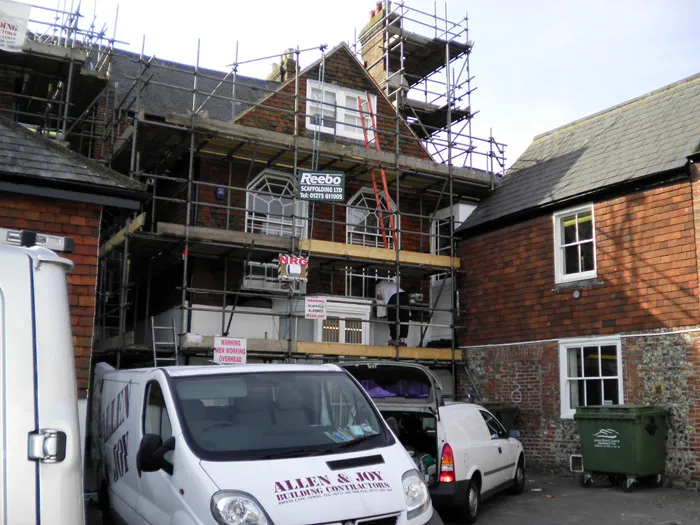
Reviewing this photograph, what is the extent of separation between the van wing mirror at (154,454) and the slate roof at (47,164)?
4984 millimetres

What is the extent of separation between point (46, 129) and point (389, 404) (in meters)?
11.3

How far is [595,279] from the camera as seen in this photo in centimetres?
1469

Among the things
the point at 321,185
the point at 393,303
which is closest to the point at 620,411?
the point at 393,303

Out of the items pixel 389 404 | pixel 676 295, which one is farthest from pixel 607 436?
pixel 389 404

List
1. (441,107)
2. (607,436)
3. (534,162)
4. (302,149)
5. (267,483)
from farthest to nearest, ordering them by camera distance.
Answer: (441,107) → (534,162) → (302,149) → (607,436) → (267,483)

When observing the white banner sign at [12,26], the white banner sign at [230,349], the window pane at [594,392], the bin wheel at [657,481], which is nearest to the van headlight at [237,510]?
the white banner sign at [230,349]

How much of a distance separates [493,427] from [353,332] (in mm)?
7077

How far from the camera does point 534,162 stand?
1870 centimetres

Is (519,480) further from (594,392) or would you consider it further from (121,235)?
(121,235)

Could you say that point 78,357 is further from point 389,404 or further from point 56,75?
point 56,75

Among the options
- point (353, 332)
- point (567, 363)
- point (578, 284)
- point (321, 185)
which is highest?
point (321, 185)

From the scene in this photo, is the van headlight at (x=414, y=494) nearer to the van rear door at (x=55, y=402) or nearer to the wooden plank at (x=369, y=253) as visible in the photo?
the van rear door at (x=55, y=402)

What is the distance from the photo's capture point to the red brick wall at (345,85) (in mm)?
17944

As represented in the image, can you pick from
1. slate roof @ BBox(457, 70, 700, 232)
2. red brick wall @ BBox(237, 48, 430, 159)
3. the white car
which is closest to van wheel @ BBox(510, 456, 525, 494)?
the white car
